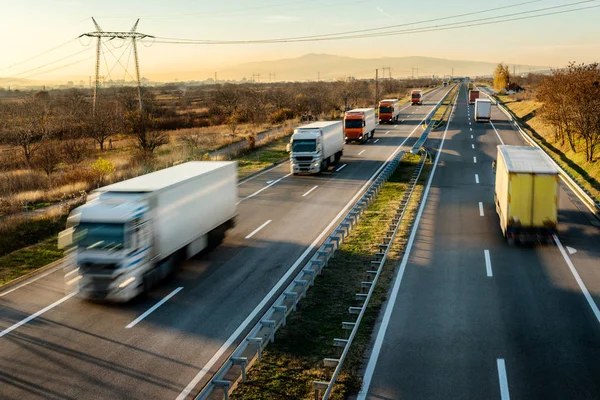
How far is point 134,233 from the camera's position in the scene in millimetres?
13070

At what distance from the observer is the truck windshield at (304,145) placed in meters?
31.3

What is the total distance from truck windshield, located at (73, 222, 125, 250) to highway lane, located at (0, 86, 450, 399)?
1832 millimetres

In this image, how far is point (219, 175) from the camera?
692 inches

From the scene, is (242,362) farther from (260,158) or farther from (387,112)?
(387,112)

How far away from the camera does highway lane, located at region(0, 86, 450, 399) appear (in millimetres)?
10055

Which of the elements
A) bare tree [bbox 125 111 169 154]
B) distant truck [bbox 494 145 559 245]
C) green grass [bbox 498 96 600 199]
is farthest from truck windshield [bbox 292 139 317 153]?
green grass [bbox 498 96 600 199]

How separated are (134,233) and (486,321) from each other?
363 inches

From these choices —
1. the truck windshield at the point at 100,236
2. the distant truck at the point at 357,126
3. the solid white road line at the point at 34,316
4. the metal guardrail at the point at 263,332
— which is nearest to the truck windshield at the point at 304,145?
the metal guardrail at the point at 263,332

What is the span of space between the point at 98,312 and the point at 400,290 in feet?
27.3

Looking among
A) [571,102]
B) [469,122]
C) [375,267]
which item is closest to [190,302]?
[375,267]

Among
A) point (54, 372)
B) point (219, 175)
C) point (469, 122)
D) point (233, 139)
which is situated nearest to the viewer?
point (54, 372)

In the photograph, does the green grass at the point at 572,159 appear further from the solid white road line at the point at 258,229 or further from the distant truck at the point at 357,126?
the solid white road line at the point at 258,229

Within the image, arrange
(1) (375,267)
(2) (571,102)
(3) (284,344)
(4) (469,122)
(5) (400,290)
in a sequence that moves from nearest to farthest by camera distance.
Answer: (3) (284,344)
(5) (400,290)
(1) (375,267)
(2) (571,102)
(4) (469,122)

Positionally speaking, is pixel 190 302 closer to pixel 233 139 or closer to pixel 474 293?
pixel 474 293
